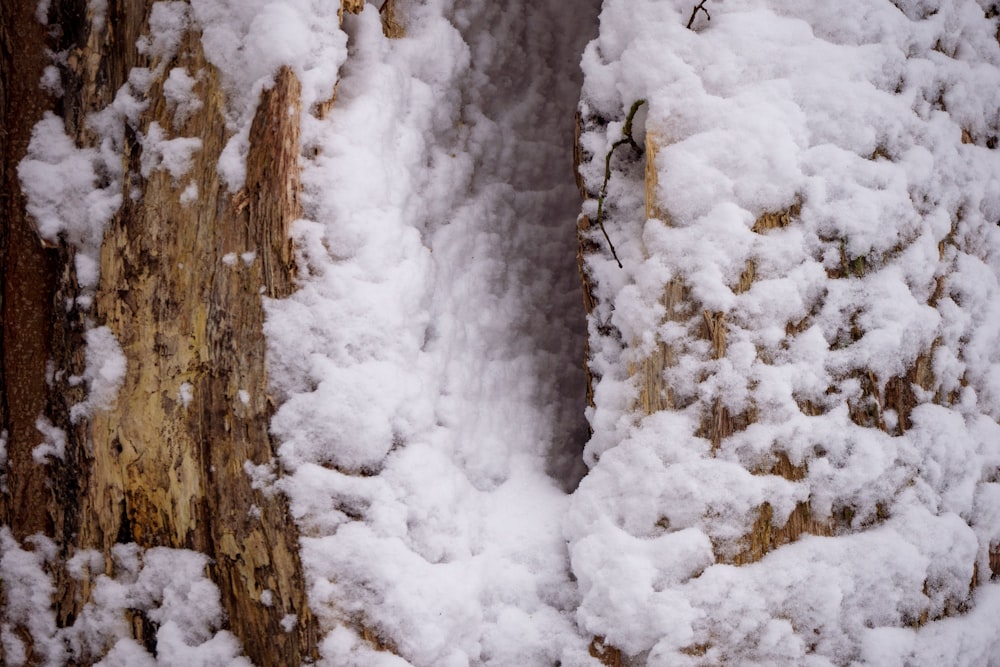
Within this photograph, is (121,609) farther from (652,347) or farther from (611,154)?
(611,154)

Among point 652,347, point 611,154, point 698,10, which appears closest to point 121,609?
point 652,347

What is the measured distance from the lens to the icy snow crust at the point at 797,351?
3.20 ft

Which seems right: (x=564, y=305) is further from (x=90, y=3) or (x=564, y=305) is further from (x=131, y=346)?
(x=90, y=3)

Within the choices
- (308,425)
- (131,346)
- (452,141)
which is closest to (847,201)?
(452,141)

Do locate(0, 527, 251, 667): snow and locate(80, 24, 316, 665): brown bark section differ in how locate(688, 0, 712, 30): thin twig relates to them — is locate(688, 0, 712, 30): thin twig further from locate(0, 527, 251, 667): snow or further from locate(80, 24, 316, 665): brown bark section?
locate(0, 527, 251, 667): snow

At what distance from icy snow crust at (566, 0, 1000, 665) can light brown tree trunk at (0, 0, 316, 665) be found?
1.48 ft

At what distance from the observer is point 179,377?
100 cm

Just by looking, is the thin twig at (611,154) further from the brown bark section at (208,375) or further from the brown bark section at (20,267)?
the brown bark section at (20,267)

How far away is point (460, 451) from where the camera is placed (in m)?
1.13

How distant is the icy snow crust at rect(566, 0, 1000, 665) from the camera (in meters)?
0.97

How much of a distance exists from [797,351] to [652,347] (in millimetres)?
193

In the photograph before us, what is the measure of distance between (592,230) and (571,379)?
0.30 meters

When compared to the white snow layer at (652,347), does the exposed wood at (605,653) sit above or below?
below

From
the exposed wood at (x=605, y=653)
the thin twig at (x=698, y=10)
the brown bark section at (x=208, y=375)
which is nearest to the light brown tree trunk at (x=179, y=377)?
the brown bark section at (x=208, y=375)
